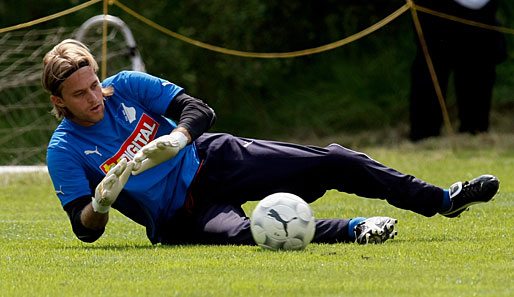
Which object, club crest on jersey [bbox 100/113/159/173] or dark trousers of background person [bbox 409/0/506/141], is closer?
club crest on jersey [bbox 100/113/159/173]

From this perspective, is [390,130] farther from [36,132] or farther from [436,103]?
[36,132]

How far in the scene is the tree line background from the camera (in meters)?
17.9

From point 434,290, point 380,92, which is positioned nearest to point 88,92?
point 434,290

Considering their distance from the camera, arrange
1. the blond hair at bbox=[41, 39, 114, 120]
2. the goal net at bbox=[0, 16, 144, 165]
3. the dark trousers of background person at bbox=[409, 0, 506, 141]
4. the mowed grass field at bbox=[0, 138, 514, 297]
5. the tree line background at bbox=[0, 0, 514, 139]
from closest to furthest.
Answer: the mowed grass field at bbox=[0, 138, 514, 297] < the blond hair at bbox=[41, 39, 114, 120] < the goal net at bbox=[0, 16, 144, 165] < the dark trousers of background person at bbox=[409, 0, 506, 141] < the tree line background at bbox=[0, 0, 514, 139]

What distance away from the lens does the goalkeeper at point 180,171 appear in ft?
19.1

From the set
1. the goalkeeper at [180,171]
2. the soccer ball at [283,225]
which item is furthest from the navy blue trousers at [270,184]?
the soccer ball at [283,225]

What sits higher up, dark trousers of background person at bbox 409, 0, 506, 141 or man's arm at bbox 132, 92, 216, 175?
man's arm at bbox 132, 92, 216, 175

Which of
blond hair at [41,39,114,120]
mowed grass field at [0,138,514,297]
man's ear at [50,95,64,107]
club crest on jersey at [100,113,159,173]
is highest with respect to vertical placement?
blond hair at [41,39,114,120]

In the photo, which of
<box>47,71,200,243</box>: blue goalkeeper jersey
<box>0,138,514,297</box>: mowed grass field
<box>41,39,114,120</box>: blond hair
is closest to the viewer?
<box>0,138,514,297</box>: mowed grass field

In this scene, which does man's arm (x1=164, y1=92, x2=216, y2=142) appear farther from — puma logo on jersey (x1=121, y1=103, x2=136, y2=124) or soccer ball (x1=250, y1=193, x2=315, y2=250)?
soccer ball (x1=250, y1=193, x2=315, y2=250)

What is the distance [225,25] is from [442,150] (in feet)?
18.5

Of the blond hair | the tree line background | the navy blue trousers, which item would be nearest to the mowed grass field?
the navy blue trousers

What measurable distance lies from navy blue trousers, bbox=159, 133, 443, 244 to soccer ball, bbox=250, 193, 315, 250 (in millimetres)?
299

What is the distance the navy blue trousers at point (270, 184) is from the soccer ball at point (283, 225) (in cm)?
30
